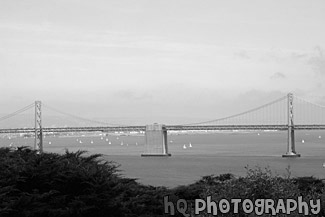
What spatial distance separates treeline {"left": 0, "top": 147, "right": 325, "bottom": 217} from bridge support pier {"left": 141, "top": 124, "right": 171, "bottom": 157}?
59002mm

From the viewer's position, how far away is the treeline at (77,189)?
9211 mm

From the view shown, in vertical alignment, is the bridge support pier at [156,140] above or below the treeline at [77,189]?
above

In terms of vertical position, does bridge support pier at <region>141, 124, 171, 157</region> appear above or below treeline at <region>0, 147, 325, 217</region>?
above

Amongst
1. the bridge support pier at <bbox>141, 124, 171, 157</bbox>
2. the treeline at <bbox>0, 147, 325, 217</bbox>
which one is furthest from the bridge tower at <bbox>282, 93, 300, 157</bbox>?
the treeline at <bbox>0, 147, 325, 217</bbox>

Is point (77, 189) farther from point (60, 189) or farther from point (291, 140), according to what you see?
point (291, 140)

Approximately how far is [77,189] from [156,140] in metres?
62.2

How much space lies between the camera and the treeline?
9211 mm

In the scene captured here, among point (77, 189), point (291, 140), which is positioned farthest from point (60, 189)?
point (291, 140)

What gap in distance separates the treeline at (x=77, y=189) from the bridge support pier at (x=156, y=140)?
2323 inches

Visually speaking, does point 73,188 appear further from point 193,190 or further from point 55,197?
point 193,190

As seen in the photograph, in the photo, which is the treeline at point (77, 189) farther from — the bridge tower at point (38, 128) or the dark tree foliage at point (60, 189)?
the bridge tower at point (38, 128)

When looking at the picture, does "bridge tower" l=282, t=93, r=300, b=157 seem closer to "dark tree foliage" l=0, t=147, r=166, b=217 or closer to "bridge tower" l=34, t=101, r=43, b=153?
"bridge tower" l=34, t=101, r=43, b=153

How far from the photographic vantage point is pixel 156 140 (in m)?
72.2

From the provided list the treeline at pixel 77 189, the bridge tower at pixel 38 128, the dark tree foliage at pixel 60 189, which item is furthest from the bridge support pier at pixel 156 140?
the dark tree foliage at pixel 60 189
